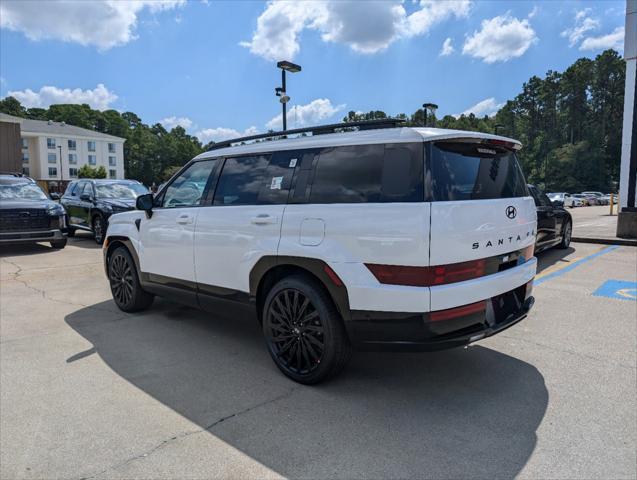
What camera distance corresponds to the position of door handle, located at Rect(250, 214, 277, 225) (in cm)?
364

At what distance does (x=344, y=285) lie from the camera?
3.14 metres

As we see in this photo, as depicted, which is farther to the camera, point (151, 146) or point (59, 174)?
point (151, 146)

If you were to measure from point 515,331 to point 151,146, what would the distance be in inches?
4659

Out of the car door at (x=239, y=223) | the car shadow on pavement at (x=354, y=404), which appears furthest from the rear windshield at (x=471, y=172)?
the car shadow on pavement at (x=354, y=404)

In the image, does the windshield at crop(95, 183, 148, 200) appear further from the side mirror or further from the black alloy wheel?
the side mirror

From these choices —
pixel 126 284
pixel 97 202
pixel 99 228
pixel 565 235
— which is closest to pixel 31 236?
pixel 99 228

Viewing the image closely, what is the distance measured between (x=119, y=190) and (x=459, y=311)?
12.1 meters

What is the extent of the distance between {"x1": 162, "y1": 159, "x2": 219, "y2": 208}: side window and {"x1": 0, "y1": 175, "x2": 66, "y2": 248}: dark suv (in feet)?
24.4

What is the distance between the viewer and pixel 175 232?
15.2 feet

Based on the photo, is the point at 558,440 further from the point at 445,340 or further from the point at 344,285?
the point at 344,285

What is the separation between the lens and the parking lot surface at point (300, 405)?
2.53m

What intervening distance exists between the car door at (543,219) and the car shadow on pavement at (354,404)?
5.19m

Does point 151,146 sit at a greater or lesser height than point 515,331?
greater

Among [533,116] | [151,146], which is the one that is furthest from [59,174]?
[533,116]
